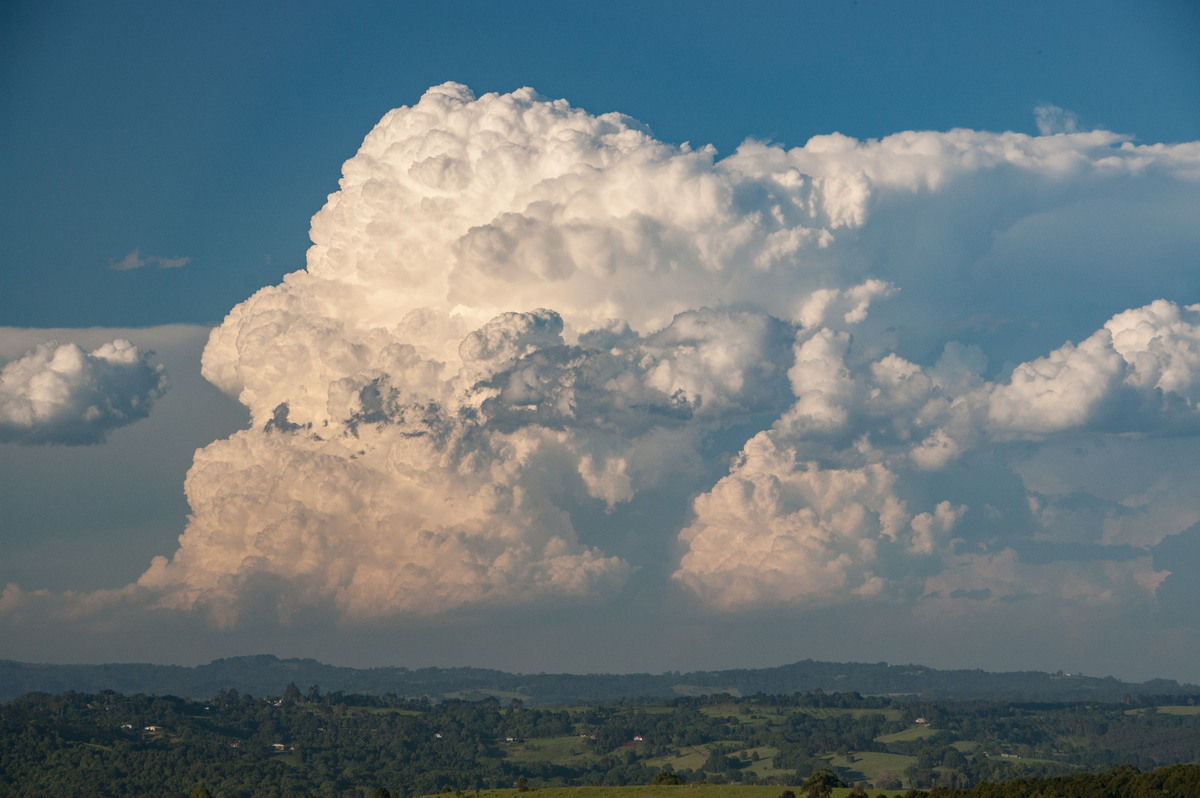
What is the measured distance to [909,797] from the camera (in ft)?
→ 617

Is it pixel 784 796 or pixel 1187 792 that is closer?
pixel 1187 792

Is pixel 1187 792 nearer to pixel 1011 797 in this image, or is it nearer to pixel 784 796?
pixel 1011 797

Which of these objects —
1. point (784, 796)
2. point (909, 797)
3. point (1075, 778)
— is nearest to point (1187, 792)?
point (1075, 778)

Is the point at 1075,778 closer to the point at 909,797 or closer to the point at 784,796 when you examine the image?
the point at 909,797

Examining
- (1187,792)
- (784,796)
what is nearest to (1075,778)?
(1187,792)

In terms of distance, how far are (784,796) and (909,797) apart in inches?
803

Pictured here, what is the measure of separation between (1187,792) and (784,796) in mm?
56828

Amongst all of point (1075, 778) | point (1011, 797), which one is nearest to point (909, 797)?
point (1011, 797)

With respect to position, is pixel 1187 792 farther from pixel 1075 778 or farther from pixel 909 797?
pixel 909 797

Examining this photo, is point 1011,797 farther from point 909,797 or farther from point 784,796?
point 784,796

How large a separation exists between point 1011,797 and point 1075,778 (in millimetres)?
27111

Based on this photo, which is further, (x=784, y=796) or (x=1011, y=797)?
(x=784, y=796)

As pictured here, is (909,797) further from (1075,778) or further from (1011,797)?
(1075,778)

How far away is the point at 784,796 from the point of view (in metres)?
200
